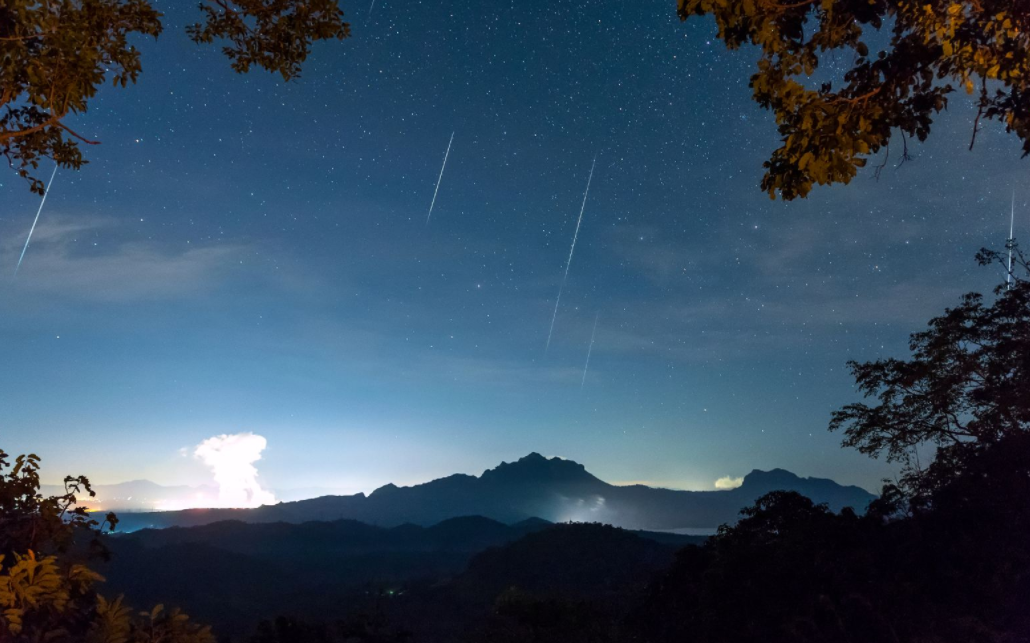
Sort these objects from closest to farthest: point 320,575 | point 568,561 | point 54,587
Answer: point 54,587 → point 568,561 → point 320,575

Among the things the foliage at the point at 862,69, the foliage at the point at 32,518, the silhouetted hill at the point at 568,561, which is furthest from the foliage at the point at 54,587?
the silhouetted hill at the point at 568,561

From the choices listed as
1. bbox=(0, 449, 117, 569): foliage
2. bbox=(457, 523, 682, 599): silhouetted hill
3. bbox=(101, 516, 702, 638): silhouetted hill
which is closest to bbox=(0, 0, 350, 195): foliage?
bbox=(0, 449, 117, 569): foliage

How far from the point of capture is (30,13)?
4.41m

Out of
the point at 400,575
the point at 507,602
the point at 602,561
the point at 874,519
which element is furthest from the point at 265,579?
the point at 874,519

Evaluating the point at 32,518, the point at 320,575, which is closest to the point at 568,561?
the point at 320,575

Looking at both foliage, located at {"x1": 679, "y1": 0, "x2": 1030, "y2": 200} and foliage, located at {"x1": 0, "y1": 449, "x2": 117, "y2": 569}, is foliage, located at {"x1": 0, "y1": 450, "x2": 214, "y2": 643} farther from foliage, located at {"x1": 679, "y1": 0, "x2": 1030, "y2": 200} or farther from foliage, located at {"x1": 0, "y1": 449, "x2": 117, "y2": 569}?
foliage, located at {"x1": 679, "y1": 0, "x2": 1030, "y2": 200}

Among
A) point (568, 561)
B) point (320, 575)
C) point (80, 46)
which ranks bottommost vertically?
point (320, 575)

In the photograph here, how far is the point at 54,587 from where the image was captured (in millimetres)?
3713

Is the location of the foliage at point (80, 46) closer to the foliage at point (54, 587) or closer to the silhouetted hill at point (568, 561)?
the foliage at point (54, 587)

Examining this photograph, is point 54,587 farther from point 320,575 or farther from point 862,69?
point 320,575

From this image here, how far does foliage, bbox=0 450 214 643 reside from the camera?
3.62 m

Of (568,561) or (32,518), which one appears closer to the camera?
(32,518)

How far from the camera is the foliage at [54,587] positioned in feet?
11.9

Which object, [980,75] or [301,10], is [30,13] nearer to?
[301,10]
